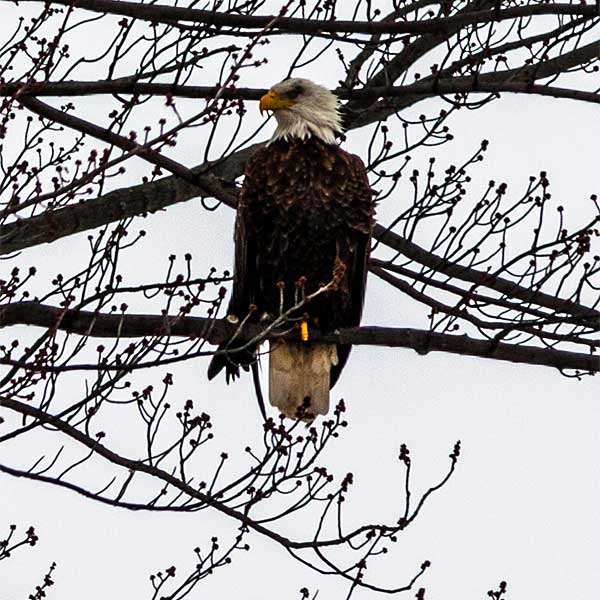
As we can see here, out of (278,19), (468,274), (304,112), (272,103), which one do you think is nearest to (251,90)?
(278,19)

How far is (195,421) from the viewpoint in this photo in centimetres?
524

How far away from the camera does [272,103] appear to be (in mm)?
6371

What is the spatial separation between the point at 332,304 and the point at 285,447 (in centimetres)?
127

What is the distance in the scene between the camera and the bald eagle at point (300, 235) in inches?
248

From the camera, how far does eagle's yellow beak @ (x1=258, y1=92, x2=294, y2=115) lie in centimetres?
623

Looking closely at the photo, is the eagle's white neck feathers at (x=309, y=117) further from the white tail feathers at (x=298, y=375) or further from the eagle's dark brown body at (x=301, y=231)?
the white tail feathers at (x=298, y=375)

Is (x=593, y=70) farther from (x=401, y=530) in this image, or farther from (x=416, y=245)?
(x=401, y=530)

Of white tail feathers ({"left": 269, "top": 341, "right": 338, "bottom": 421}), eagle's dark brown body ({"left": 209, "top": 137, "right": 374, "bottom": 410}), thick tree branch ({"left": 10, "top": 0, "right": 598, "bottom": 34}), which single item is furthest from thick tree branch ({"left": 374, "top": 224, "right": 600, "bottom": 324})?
thick tree branch ({"left": 10, "top": 0, "right": 598, "bottom": 34})

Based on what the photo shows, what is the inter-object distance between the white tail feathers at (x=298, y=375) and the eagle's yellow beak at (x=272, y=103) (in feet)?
3.32

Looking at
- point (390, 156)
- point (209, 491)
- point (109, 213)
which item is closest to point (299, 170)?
point (390, 156)

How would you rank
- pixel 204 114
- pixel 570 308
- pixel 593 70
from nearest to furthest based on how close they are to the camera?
pixel 204 114
pixel 570 308
pixel 593 70

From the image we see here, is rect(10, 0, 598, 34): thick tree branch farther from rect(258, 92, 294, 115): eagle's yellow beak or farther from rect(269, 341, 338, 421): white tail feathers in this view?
rect(269, 341, 338, 421): white tail feathers

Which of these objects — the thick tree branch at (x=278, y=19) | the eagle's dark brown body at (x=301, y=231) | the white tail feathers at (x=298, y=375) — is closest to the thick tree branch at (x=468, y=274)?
the eagle's dark brown body at (x=301, y=231)

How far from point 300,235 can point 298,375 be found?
693 millimetres
